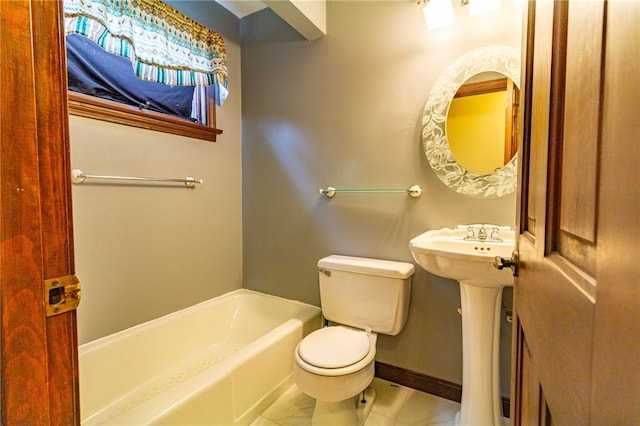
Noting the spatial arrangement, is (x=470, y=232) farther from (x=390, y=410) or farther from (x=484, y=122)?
(x=390, y=410)

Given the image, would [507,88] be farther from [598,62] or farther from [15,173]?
[15,173]

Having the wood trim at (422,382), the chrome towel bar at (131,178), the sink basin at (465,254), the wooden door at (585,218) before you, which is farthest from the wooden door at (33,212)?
the wood trim at (422,382)

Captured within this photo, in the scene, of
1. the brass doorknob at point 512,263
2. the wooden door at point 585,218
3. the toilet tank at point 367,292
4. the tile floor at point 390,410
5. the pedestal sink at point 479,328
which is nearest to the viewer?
the wooden door at point 585,218

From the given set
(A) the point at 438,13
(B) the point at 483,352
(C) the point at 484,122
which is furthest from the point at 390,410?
(A) the point at 438,13

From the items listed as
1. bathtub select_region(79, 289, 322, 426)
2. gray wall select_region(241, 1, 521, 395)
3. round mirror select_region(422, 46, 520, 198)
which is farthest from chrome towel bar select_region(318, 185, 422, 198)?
bathtub select_region(79, 289, 322, 426)

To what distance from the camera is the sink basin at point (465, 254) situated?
1119 millimetres

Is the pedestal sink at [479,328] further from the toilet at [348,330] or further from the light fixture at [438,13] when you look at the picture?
the light fixture at [438,13]

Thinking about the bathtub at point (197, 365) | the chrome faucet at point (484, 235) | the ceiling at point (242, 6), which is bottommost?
the bathtub at point (197, 365)

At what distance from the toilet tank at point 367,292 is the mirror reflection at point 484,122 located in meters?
0.67

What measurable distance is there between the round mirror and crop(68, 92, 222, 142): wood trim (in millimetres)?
1450

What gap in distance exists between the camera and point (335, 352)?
1356 mm

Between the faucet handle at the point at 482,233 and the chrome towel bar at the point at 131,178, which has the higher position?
the chrome towel bar at the point at 131,178

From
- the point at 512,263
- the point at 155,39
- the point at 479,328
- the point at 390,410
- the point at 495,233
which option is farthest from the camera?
the point at 155,39

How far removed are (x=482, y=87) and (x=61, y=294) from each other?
1.75 metres
